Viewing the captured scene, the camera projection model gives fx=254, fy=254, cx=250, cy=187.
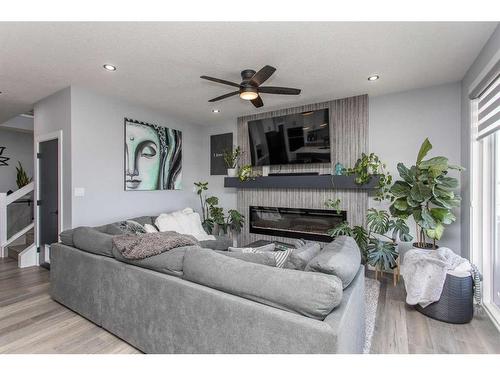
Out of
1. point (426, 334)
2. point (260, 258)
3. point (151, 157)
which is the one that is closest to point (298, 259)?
point (260, 258)

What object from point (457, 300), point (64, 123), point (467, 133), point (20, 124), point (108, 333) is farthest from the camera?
point (20, 124)

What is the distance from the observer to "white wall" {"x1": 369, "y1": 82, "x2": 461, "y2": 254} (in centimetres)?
309

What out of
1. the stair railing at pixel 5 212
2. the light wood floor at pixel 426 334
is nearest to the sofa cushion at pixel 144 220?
the stair railing at pixel 5 212

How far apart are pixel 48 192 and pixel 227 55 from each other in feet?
10.5

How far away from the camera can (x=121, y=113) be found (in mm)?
3695

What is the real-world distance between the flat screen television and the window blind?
1674 mm

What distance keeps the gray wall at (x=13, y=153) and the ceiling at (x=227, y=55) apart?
3.60 meters

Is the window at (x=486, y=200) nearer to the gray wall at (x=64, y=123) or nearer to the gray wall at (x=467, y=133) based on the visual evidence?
the gray wall at (x=467, y=133)

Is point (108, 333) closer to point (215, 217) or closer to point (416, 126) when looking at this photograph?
point (215, 217)

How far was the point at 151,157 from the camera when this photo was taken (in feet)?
13.5

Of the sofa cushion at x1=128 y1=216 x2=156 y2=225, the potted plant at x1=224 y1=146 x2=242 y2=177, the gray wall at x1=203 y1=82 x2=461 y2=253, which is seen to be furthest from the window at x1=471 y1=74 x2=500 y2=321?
the sofa cushion at x1=128 y1=216 x2=156 y2=225

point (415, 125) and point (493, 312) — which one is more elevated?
point (415, 125)

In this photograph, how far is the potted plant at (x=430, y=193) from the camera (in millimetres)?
2611
